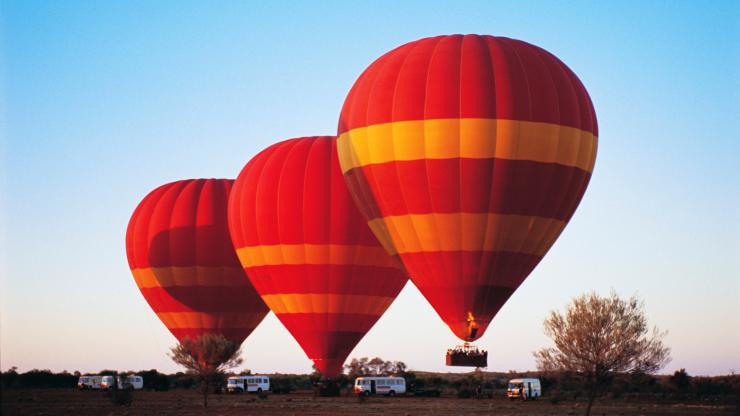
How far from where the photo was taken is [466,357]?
110ft

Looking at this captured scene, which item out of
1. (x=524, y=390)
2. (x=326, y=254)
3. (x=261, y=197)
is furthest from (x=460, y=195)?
(x=524, y=390)

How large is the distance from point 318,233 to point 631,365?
47.4 ft

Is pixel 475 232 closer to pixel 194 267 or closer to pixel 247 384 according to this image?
pixel 194 267

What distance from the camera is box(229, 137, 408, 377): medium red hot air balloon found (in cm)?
4178

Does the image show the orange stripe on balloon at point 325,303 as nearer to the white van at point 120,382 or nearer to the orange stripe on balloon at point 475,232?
the orange stripe on balloon at point 475,232

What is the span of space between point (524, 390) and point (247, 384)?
58.7 feet

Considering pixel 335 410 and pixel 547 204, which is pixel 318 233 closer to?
pixel 335 410

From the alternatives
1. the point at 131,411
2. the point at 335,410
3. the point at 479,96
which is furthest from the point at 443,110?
the point at 131,411

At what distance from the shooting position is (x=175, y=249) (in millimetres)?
49906

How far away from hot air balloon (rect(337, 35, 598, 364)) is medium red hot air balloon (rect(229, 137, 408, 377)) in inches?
278

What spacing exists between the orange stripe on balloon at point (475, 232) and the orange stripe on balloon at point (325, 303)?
8.65m

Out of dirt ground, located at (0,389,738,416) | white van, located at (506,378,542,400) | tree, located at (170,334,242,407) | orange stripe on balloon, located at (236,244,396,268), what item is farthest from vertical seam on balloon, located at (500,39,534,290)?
white van, located at (506,378,542,400)

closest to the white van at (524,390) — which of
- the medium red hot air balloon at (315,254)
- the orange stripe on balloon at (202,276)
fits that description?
the medium red hot air balloon at (315,254)

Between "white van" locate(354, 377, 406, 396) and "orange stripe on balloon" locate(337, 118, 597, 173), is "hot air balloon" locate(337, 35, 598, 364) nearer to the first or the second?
"orange stripe on balloon" locate(337, 118, 597, 173)
